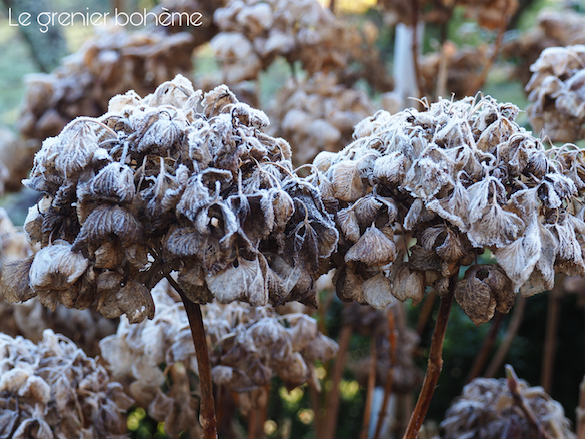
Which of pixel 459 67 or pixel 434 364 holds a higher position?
pixel 459 67

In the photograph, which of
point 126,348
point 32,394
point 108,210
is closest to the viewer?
point 108,210

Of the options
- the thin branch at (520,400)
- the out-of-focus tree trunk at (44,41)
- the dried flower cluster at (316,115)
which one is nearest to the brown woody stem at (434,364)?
the thin branch at (520,400)

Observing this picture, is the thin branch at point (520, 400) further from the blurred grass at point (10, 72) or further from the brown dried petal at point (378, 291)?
the blurred grass at point (10, 72)

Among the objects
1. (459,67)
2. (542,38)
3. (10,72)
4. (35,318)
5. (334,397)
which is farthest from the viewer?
(10,72)

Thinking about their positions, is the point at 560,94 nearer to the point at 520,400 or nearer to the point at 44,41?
the point at 520,400

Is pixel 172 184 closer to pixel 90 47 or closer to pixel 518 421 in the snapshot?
pixel 518 421

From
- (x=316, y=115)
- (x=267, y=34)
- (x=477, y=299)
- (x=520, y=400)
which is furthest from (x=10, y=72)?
(x=477, y=299)

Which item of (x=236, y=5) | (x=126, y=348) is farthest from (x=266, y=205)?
(x=236, y=5)
